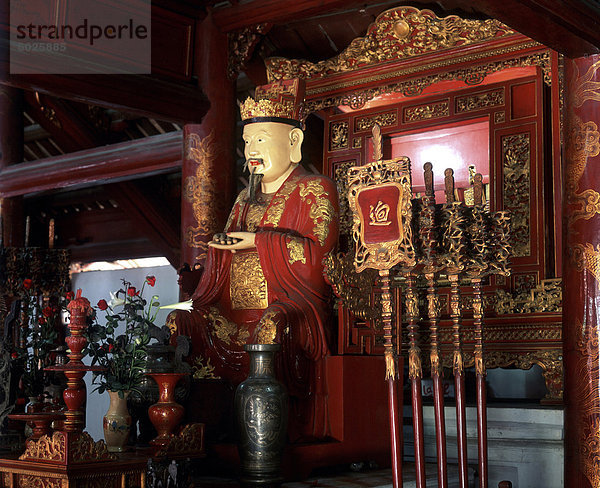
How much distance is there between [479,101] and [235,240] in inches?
66.3

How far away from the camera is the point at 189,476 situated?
2.79 m

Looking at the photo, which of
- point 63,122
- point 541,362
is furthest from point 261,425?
point 63,122

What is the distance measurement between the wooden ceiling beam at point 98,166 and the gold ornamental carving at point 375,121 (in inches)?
46.4

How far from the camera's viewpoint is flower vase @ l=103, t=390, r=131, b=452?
2922mm

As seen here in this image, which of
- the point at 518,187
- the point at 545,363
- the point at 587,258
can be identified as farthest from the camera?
the point at 518,187

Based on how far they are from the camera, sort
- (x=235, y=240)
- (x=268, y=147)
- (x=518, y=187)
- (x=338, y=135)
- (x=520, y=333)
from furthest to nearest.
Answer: (x=338, y=135), (x=518, y=187), (x=520, y=333), (x=268, y=147), (x=235, y=240)

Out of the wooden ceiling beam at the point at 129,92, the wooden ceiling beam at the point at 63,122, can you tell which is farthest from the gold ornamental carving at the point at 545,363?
Result: the wooden ceiling beam at the point at 63,122

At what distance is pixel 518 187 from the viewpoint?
4.35 m

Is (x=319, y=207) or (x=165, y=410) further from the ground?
(x=319, y=207)

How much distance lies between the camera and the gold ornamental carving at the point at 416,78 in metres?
4.39

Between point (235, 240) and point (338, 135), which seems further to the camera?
point (338, 135)

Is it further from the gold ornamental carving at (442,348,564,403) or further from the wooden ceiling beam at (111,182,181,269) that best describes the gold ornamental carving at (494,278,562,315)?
the wooden ceiling beam at (111,182,181,269)

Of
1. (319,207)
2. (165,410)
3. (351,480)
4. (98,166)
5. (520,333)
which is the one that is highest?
(98,166)

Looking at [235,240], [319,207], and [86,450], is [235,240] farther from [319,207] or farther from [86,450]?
[86,450]
